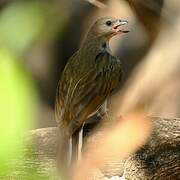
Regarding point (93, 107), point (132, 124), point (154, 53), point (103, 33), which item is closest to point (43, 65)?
point (154, 53)

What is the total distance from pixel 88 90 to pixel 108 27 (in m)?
0.58

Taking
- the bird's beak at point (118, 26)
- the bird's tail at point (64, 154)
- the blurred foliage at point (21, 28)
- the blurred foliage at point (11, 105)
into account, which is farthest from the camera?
the bird's beak at point (118, 26)

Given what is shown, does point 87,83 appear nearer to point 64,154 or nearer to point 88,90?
point 88,90

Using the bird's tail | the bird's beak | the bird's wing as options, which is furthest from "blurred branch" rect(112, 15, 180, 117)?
the bird's tail

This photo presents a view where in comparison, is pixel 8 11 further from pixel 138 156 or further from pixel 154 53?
pixel 154 53

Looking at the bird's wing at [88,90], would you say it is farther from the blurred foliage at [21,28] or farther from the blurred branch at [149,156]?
the blurred foliage at [21,28]

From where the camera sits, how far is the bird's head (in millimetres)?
3643

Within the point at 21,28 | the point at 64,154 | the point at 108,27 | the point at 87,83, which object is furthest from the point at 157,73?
the point at 21,28

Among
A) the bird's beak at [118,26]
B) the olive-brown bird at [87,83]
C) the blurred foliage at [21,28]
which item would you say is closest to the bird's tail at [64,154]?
the olive-brown bird at [87,83]

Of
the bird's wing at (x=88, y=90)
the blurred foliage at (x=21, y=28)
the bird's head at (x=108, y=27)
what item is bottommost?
the bird's wing at (x=88, y=90)

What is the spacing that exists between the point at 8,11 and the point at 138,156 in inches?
61.4

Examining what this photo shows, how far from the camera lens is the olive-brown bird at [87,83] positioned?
2990 millimetres

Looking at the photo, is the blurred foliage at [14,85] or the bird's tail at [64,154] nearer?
the blurred foliage at [14,85]

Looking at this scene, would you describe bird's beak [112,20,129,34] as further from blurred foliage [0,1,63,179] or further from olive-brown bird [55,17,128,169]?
blurred foliage [0,1,63,179]
